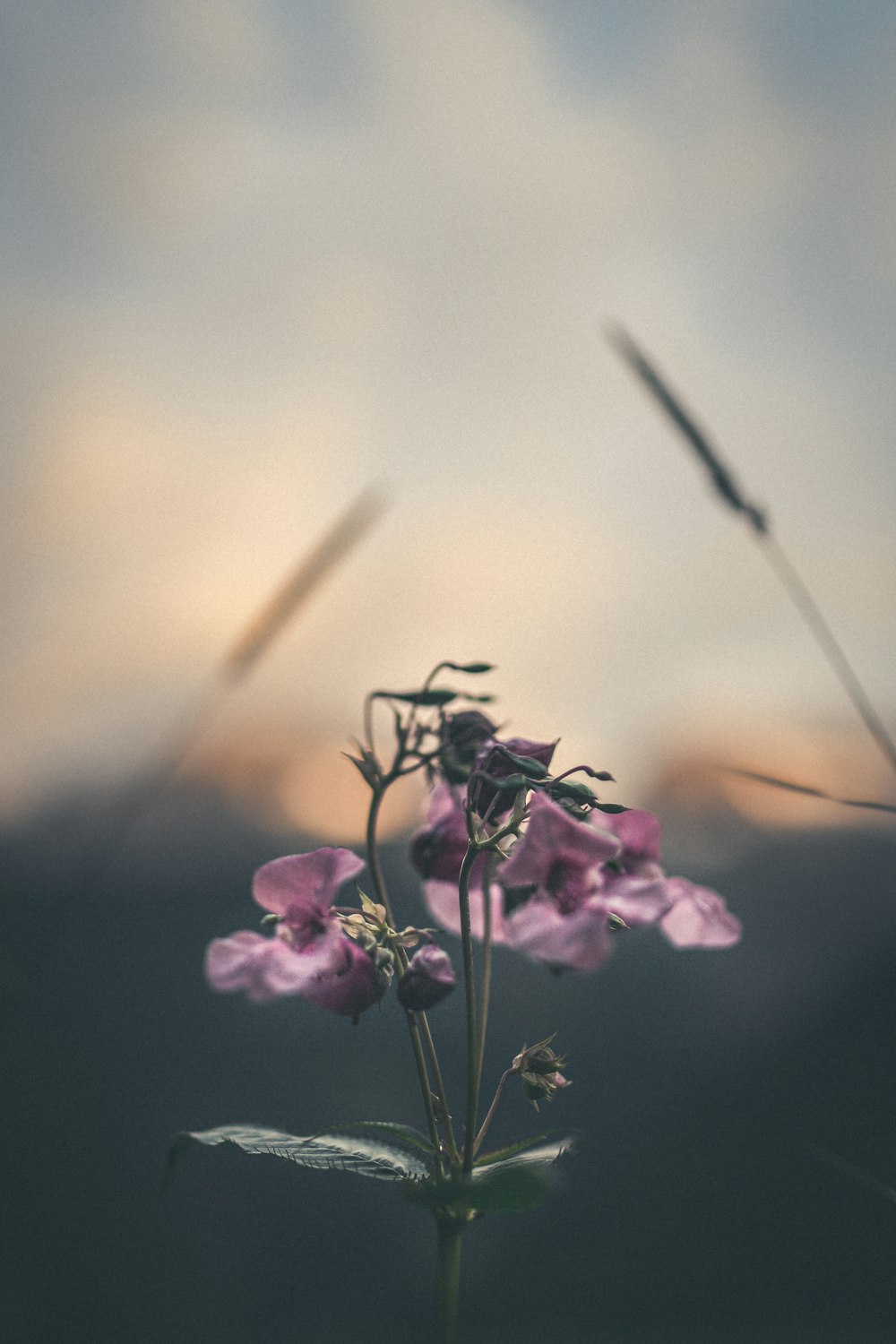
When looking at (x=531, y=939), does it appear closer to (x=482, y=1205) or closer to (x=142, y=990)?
(x=482, y=1205)

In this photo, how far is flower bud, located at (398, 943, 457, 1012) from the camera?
1255mm

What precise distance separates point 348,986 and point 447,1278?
39 centimetres

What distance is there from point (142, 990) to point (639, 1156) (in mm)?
3531

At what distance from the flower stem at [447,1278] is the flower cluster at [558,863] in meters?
0.39

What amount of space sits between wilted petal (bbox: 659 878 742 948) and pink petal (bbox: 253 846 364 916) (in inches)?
18.5

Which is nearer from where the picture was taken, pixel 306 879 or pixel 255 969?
pixel 255 969

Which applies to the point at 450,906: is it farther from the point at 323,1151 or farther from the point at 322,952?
the point at 323,1151

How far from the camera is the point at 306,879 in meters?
1.41

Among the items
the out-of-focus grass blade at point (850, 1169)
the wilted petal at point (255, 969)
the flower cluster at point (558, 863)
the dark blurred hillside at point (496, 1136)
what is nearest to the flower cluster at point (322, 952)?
the wilted petal at point (255, 969)

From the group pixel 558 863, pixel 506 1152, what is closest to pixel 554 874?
pixel 558 863

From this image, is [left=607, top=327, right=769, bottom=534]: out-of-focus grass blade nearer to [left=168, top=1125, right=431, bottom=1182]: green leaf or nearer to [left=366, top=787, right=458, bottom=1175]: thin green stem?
[left=366, top=787, right=458, bottom=1175]: thin green stem

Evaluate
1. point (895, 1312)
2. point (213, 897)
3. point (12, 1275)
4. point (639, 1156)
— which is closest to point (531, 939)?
point (12, 1275)

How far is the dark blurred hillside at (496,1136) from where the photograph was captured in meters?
4.97

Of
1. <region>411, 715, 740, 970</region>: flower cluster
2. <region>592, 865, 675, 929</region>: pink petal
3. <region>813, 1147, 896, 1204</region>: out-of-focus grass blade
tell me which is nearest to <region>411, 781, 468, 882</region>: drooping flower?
<region>411, 715, 740, 970</region>: flower cluster
